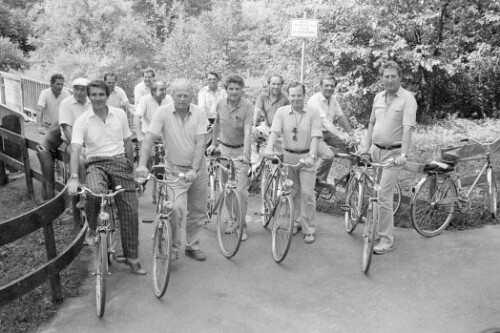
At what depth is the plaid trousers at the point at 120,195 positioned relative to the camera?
553 centimetres

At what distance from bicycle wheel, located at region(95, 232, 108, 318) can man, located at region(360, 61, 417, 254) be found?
2991 millimetres

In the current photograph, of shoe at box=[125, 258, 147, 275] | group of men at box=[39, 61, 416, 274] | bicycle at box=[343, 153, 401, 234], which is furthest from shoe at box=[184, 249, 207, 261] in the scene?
bicycle at box=[343, 153, 401, 234]

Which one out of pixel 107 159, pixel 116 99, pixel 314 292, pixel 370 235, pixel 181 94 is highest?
pixel 181 94

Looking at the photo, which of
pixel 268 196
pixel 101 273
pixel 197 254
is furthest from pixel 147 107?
pixel 101 273

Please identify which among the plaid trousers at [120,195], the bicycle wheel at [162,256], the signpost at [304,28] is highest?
the signpost at [304,28]

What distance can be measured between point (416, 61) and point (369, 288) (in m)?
9.62

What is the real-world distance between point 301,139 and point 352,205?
1.19 m

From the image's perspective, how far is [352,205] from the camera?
711cm

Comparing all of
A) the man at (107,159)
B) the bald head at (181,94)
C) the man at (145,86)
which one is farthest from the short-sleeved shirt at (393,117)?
the man at (145,86)

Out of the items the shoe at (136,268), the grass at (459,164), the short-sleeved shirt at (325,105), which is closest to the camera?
the shoe at (136,268)

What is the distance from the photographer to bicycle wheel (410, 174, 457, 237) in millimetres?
6812

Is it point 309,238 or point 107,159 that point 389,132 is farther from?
point 107,159

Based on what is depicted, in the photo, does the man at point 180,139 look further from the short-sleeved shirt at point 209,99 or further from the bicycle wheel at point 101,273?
the short-sleeved shirt at point 209,99

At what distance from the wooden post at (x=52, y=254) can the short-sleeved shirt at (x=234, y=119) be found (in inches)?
105
